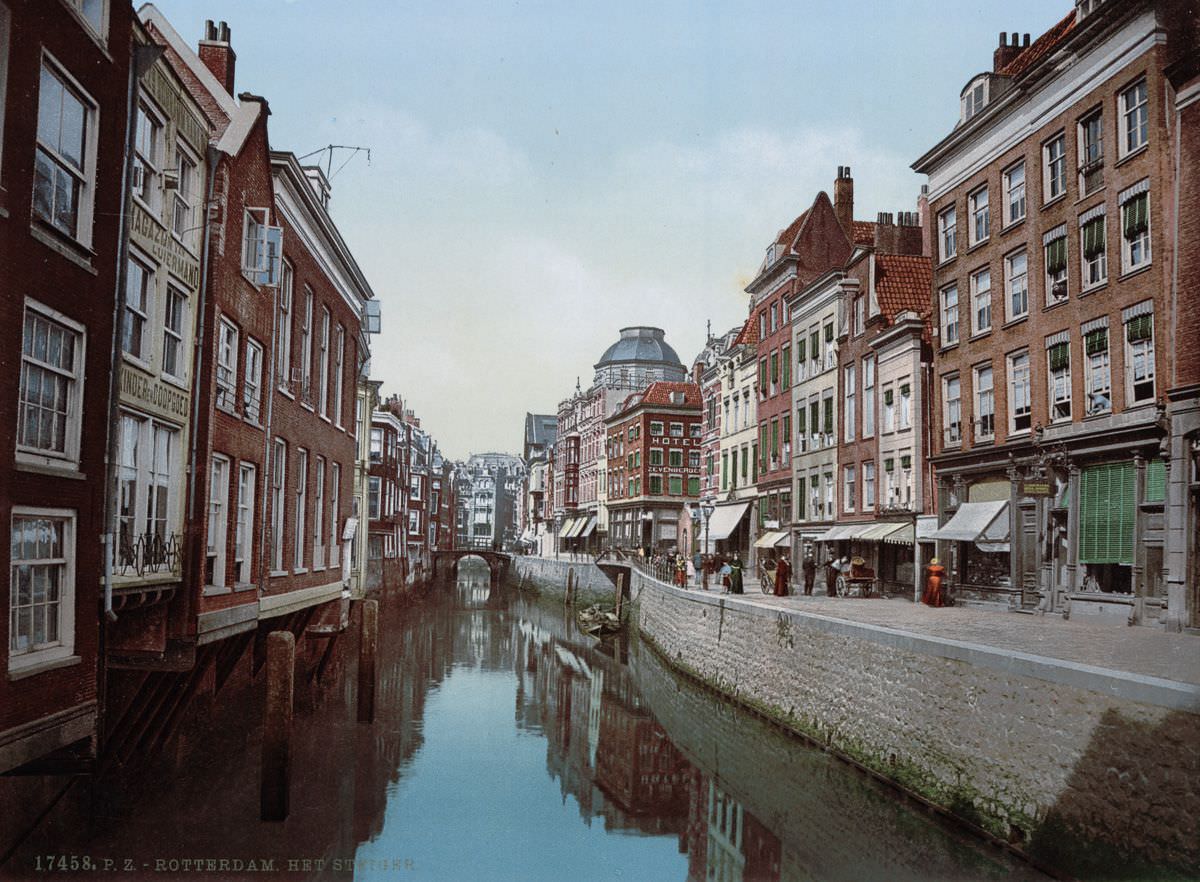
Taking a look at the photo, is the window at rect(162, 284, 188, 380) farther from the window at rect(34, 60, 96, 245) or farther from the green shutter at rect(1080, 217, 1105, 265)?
the green shutter at rect(1080, 217, 1105, 265)

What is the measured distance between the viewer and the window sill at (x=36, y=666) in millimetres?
10102

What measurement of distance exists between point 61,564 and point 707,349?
181ft

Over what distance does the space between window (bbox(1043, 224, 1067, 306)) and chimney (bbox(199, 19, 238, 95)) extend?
18284 mm

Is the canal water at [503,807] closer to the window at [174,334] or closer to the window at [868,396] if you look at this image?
the window at [174,334]

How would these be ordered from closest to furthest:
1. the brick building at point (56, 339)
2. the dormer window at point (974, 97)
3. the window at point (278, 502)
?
the brick building at point (56, 339) < the window at point (278, 502) < the dormer window at point (974, 97)

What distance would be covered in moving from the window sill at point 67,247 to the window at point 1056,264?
2069 cm

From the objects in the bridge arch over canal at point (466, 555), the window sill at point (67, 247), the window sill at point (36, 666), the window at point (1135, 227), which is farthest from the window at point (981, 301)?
the bridge arch over canal at point (466, 555)

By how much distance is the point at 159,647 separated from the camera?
15086mm

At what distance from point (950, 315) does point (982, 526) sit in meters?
6.59

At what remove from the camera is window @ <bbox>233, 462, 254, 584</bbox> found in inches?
744

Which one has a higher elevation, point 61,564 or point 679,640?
point 61,564

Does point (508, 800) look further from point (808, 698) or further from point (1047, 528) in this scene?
point (1047, 528)

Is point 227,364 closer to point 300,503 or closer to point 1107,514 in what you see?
point 300,503

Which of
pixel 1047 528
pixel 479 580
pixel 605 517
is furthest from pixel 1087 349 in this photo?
pixel 479 580
